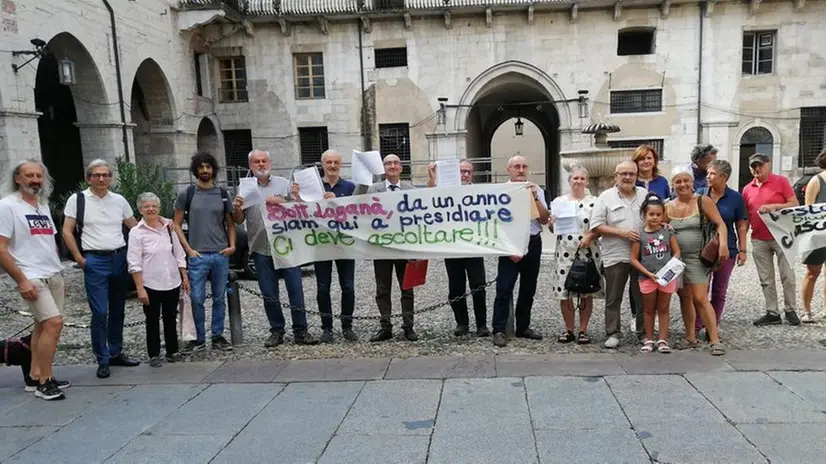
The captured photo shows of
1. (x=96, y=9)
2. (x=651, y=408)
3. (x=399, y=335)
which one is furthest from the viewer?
(x=96, y=9)

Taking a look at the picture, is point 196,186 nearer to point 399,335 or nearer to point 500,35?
point 399,335

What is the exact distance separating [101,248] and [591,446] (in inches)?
165

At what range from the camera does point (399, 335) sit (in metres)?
5.94

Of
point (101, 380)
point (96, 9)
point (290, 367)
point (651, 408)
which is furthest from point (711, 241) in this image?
point (96, 9)

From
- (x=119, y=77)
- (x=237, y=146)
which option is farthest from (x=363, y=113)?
(x=119, y=77)

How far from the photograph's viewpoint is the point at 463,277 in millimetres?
5680

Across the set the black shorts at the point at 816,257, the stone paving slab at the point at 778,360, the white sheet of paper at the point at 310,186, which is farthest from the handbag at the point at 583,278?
the white sheet of paper at the point at 310,186

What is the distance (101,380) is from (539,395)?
3715mm

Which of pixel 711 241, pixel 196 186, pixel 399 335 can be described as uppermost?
pixel 196 186

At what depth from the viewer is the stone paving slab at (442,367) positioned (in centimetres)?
460

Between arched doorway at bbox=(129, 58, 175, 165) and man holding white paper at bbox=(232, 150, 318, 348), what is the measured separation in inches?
654

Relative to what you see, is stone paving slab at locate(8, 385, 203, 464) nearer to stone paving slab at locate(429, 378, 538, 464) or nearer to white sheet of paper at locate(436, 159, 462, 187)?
stone paving slab at locate(429, 378, 538, 464)

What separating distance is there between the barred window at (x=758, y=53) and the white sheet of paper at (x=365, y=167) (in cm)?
2161

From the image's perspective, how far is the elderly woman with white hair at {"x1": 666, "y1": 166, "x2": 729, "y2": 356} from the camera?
486 cm
